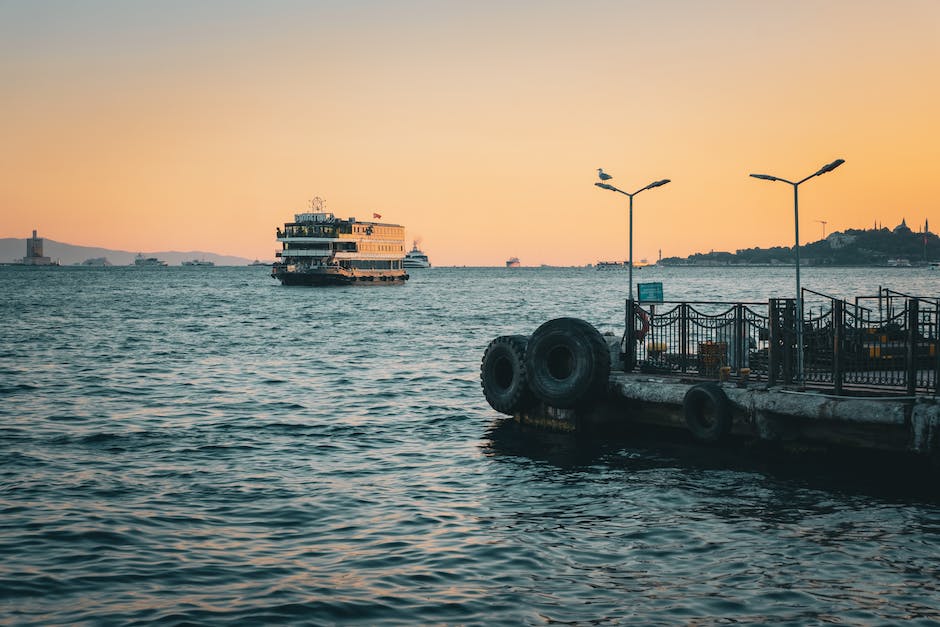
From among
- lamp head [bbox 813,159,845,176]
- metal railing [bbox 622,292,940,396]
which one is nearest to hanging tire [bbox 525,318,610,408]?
metal railing [bbox 622,292,940,396]

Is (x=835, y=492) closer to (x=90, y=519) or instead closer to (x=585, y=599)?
(x=585, y=599)

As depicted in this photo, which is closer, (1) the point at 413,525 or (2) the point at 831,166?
(1) the point at 413,525

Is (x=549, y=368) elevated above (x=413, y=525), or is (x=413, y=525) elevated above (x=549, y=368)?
(x=549, y=368)

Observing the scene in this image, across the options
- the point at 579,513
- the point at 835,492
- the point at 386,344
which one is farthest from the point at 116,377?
the point at 835,492

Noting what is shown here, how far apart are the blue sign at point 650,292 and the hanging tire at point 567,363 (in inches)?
95.0

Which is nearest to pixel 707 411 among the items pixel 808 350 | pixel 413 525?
pixel 808 350

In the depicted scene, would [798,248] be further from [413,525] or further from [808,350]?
[413,525]

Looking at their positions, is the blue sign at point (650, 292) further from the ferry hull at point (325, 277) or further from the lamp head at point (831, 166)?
the ferry hull at point (325, 277)

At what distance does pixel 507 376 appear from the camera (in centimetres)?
2242

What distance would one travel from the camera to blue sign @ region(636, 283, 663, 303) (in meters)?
22.3

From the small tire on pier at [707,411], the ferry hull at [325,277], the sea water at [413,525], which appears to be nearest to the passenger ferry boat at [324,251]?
the ferry hull at [325,277]

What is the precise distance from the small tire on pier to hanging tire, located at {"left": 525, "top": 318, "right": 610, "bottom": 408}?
2258mm

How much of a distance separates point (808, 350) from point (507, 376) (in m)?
7.23

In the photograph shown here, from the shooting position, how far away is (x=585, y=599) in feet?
34.8
